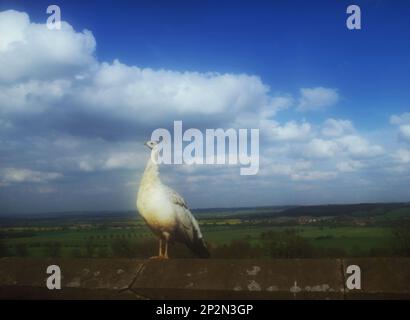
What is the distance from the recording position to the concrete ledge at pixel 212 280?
377 centimetres

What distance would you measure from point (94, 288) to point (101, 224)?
3169mm

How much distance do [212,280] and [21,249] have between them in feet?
13.3

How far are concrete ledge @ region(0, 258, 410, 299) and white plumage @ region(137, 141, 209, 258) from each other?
1013mm

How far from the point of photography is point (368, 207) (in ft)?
24.3

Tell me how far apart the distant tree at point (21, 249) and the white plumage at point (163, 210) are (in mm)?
2509

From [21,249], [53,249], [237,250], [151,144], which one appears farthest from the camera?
[21,249]

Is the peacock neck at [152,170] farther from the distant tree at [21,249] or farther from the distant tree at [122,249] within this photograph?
the distant tree at [21,249]

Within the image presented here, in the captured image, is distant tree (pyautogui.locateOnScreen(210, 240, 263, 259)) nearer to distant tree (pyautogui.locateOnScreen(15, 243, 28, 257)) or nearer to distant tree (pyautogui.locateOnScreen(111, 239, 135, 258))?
distant tree (pyautogui.locateOnScreen(111, 239, 135, 258))

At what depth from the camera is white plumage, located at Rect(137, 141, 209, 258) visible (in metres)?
5.28

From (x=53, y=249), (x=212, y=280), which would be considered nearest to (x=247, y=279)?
(x=212, y=280)

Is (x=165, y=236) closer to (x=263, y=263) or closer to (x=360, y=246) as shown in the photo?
→ (x=263, y=263)

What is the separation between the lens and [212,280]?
3947 millimetres

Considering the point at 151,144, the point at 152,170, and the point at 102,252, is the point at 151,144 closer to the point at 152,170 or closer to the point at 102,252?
the point at 152,170

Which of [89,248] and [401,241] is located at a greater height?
[401,241]
